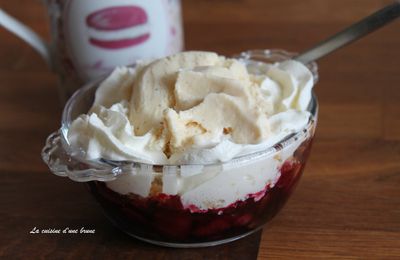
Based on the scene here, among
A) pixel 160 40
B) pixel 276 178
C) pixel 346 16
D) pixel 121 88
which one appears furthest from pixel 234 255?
pixel 346 16

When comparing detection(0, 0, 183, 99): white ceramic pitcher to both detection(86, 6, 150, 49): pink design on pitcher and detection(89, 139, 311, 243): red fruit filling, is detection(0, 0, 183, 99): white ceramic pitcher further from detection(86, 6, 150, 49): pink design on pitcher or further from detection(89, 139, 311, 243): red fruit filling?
detection(89, 139, 311, 243): red fruit filling

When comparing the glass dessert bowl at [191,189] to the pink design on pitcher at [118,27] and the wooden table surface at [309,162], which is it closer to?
the wooden table surface at [309,162]

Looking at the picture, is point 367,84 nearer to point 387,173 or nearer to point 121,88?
point 387,173

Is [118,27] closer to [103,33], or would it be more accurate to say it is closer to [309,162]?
[103,33]

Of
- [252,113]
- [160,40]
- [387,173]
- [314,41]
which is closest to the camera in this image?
[252,113]

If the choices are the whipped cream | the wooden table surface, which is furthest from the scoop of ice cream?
the wooden table surface

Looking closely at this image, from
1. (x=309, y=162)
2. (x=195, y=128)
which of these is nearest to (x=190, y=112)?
(x=195, y=128)

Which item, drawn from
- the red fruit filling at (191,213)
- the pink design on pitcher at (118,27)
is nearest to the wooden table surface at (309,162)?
the red fruit filling at (191,213)
